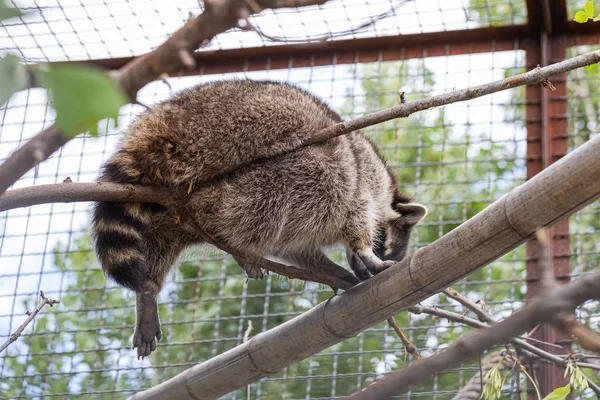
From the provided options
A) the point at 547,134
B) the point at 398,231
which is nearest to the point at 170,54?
the point at 398,231

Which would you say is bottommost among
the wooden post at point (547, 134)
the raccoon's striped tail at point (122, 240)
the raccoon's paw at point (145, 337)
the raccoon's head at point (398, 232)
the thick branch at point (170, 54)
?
the thick branch at point (170, 54)

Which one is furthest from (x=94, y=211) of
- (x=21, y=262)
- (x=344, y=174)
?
(x=21, y=262)

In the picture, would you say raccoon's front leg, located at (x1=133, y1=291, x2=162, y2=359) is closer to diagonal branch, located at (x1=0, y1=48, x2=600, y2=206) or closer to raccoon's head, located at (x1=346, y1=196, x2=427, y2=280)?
diagonal branch, located at (x1=0, y1=48, x2=600, y2=206)

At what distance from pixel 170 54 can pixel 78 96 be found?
351 millimetres

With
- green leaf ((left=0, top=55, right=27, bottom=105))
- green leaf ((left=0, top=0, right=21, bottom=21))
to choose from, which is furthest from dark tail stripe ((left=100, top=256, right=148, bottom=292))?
green leaf ((left=0, top=0, right=21, bottom=21))

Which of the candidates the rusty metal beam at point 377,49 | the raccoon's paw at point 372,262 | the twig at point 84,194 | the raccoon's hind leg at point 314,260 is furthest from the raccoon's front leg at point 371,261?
the rusty metal beam at point 377,49

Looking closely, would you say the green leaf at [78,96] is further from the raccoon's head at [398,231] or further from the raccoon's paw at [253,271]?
the raccoon's head at [398,231]

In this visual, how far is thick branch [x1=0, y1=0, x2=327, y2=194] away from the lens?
3.90 feet

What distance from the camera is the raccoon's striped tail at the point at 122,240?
3330mm

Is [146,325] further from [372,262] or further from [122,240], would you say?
[372,262]

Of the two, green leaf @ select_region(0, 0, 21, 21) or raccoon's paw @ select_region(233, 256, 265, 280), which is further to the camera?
raccoon's paw @ select_region(233, 256, 265, 280)

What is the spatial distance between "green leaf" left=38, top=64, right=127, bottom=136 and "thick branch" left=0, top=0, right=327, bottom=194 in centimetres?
20

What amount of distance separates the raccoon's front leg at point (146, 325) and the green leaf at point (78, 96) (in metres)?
2.75

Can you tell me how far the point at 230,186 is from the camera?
3549 mm
